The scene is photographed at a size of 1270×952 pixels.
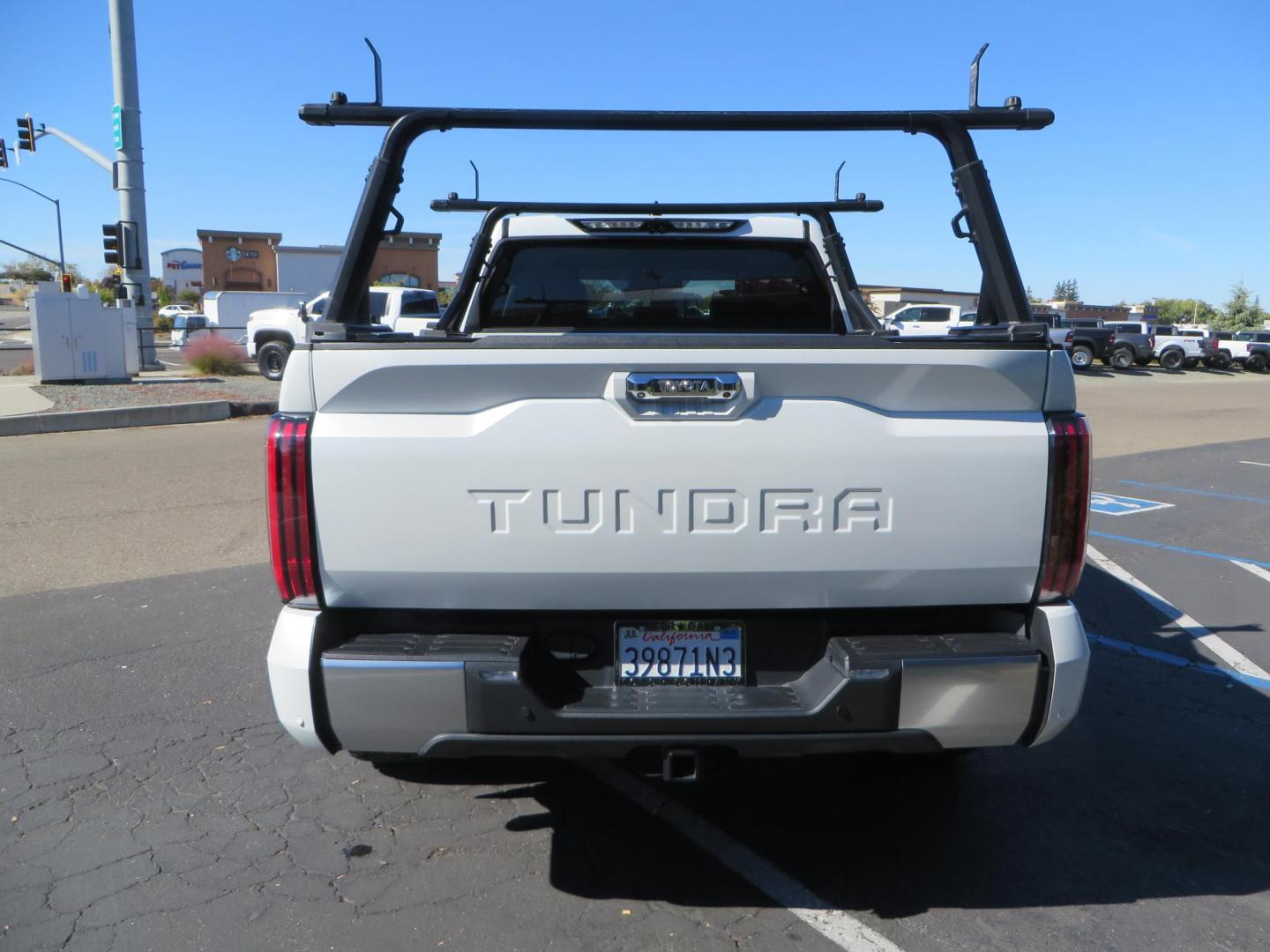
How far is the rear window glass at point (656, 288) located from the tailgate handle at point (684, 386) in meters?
2.11

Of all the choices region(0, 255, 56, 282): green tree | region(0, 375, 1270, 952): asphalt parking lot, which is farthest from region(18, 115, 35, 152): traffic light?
region(0, 255, 56, 282): green tree

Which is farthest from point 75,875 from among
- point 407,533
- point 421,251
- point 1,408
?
point 421,251

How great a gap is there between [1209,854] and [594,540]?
7.71ft

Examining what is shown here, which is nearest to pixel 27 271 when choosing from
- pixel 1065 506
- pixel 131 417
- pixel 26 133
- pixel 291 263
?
pixel 291 263

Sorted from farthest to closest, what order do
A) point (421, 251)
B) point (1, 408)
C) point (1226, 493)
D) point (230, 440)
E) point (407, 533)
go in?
point (421, 251) → point (1, 408) → point (230, 440) → point (1226, 493) → point (407, 533)

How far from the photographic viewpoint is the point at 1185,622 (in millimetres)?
5973

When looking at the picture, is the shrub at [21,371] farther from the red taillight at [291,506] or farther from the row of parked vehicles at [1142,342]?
the row of parked vehicles at [1142,342]

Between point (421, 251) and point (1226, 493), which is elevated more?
point (421, 251)

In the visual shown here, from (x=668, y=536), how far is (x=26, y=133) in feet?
96.6

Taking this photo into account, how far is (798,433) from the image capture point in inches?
107

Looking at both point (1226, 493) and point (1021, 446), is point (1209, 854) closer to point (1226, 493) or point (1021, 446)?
point (1021, 446)

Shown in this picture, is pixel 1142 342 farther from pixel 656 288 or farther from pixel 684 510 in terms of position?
pixel 684 510

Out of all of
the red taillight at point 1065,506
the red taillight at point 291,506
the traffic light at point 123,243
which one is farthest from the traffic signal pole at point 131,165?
the red taillight at point 1065,506

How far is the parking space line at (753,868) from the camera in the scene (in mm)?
2887
